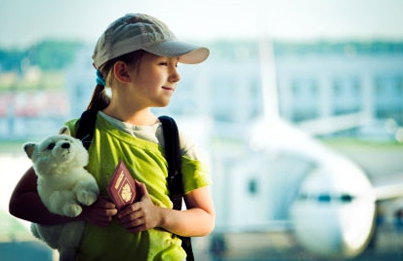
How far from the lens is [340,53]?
286 centimetres

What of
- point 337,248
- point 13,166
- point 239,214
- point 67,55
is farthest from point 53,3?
point 337,248

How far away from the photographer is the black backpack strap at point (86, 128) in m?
1.07

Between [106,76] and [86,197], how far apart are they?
0.78ft

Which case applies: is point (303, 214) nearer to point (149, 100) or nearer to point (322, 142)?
point (322, 142)

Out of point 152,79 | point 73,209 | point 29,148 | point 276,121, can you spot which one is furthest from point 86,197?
point 276,121

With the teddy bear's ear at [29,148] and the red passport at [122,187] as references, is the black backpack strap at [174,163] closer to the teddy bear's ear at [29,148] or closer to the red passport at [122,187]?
the red passport at [122,187]

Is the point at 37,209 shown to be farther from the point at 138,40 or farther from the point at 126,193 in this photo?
the point at 138,40

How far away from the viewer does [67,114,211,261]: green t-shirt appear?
1.04 meters

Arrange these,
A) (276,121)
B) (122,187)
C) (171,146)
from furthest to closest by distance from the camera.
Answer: (276,121), (171,146), (122,187)

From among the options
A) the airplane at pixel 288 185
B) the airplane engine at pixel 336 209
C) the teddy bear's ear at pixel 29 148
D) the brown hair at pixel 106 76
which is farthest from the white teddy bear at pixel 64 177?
the airplane engine at pixel 336 209

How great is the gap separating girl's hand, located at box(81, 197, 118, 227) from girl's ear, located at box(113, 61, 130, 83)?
0.73ft

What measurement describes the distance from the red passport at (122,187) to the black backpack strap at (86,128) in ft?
0.30

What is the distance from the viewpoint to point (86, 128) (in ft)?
3.56

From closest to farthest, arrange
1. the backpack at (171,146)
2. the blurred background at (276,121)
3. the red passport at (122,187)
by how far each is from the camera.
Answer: the red passport at (122,187) < the backpack at (171,146) < the blurred background at (276,121)
